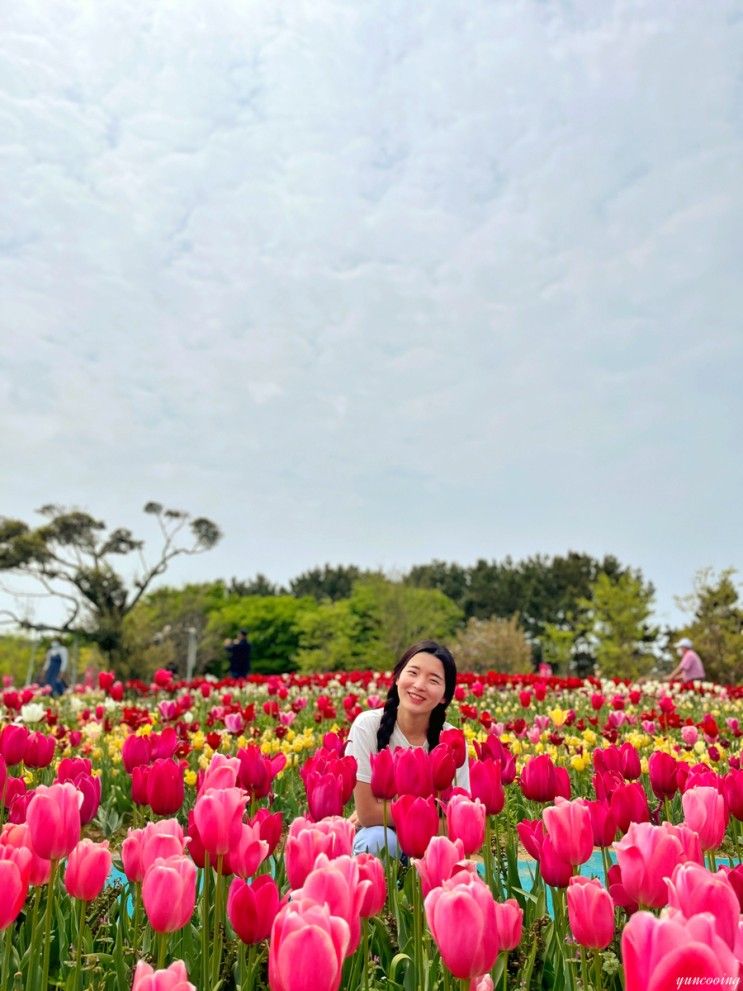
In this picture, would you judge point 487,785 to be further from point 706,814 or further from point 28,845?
point 28,845

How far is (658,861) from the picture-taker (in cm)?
171

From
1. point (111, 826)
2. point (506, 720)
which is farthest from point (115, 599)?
point (111, 826)

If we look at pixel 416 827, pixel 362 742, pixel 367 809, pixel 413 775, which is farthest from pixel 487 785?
pixel 362 742

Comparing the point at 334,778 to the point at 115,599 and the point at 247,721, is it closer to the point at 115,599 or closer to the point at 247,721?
the point at 247,721

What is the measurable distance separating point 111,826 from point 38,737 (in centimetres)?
165

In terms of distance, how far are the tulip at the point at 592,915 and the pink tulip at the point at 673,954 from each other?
58 cm

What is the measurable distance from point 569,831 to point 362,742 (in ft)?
7.62

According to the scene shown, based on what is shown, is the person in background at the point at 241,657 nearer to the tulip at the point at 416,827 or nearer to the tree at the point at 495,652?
the tree at the point at 495,652

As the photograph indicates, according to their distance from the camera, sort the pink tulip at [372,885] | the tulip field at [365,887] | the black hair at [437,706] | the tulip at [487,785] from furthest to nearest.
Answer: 1. the black hair at [437,706]
2. the tulip at [487,785]
3. the pink tulip at [372,885]
4. the tulip field at [365,887]

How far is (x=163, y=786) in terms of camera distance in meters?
2.37

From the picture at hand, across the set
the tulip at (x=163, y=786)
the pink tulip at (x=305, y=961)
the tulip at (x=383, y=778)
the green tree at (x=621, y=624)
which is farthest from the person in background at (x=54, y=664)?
the green tree at (x=621, y=624)

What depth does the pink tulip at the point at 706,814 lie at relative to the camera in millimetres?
2076

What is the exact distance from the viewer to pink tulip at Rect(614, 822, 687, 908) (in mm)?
1701

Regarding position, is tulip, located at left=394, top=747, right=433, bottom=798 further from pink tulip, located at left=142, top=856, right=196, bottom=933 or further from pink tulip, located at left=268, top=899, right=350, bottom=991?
pink tulip, located at left=268, top=899, right=350, bottom=991
